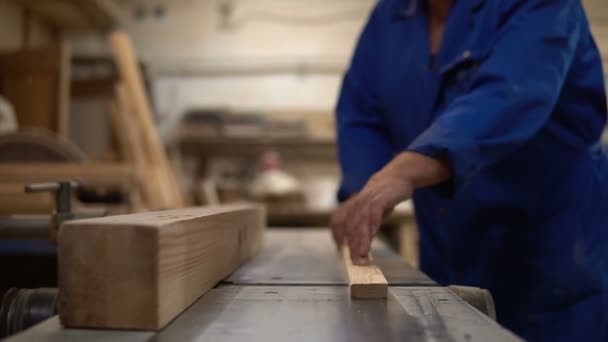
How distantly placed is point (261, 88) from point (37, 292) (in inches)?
127

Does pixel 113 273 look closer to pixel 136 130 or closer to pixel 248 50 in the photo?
pixel 136 130

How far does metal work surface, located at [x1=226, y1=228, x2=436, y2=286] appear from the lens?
67cm

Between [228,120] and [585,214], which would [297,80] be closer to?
[228,120]

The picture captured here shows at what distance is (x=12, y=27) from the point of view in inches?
115

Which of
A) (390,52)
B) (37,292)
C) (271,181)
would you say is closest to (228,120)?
(271,181)

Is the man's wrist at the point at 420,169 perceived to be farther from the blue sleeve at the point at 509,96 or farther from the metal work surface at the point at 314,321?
the metal work surface at the point at 314,321

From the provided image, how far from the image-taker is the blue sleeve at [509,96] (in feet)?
2.13

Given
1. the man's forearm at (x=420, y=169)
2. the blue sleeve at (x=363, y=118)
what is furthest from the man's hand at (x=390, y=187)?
the blue sleeve at (x=363, y=118)

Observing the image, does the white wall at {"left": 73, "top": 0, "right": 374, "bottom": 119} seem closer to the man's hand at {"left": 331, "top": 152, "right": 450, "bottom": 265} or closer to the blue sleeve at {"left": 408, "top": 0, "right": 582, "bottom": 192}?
the blue sleeve at {"left": 408, "top": 0, "right": 582, "bottom": 192}

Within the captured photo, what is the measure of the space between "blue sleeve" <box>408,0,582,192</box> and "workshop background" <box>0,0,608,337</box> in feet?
5.63

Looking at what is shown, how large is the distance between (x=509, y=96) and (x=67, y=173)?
4.10ft

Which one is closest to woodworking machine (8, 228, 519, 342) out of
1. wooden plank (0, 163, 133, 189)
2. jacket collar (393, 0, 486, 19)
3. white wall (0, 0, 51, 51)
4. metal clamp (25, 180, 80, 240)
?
metal clamp (25, 180, 80, 240)

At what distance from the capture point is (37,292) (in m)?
0.52

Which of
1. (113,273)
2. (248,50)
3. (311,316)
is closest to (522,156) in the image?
(311,316)
